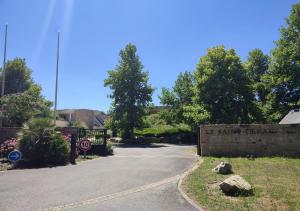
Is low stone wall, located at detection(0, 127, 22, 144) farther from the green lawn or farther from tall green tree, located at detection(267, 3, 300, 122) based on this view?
tall green tree, located at detection(267, 3, 300, 122)

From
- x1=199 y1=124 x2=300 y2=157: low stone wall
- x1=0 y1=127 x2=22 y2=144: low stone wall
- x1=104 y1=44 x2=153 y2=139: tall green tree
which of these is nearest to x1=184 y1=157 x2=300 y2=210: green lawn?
x1=199 y1=124 x2=300 y2=157: low stone wall

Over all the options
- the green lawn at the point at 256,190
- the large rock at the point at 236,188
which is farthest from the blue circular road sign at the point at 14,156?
the large rock at the point at 236,188

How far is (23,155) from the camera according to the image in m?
16.4

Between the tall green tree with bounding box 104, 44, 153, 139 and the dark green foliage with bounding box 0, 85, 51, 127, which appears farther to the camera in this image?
the tall green tree with bounding box 104, 44, 153, 139

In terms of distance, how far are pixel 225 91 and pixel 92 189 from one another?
2418 cm

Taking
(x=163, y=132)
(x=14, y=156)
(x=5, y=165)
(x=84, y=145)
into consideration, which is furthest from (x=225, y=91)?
(x=5, y=165)

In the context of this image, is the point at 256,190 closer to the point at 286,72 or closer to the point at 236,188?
the point at 236,188

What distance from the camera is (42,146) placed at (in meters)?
16.8

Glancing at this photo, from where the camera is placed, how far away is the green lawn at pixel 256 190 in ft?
26.6

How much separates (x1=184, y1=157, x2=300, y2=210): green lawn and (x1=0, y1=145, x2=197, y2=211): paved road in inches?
24.7

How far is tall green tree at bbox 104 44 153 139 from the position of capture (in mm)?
43188

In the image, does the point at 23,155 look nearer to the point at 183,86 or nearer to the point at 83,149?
the point at 83,149

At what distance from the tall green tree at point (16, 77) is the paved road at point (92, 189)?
3914cm

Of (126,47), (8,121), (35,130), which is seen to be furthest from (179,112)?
(35,130)
